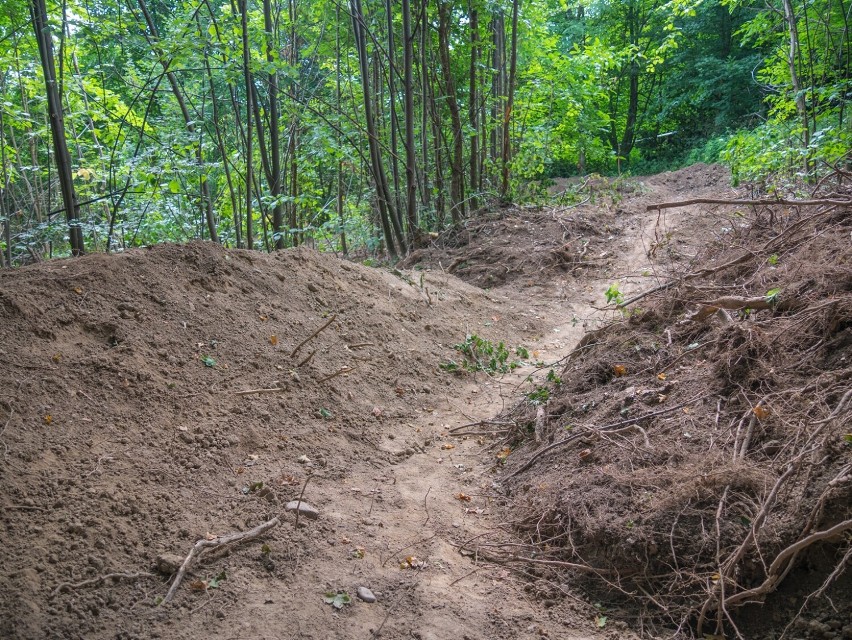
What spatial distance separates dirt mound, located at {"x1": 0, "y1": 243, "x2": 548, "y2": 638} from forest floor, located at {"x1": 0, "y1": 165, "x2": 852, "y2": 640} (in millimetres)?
11

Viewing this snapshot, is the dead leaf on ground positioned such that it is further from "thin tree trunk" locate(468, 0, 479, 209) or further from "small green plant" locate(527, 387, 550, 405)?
"thin tree trunk" locate(468, 0, 479, 209)

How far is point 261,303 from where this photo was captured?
4.96 meters

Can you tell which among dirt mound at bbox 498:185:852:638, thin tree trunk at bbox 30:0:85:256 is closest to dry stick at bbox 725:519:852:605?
dirt mound at bbox 498:185:852:638

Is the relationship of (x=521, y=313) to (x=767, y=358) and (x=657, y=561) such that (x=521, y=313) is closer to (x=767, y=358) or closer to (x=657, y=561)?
(x=767, y=358)

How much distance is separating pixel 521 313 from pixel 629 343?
3.12 meters

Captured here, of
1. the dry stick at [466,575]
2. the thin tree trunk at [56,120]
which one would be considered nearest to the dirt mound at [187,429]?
the dry stick at [466,575]

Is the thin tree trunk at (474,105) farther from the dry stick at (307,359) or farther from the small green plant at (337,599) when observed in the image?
the small green plant at (337,599)

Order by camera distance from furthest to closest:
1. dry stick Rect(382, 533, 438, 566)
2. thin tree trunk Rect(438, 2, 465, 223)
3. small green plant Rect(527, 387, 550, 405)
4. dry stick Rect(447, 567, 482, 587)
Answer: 1. thin tree trunk Rect(438, 2, 465, 223)
2. small green plant Rect(527, 387, 550, 405)
3. dry stick Rect(382, 533, 438, 566)
4. dry stick Rect(447, 567, 482, 587)

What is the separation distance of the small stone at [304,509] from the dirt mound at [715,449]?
1.05 metres

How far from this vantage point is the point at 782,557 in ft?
7.23

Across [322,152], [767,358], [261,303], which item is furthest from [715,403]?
[322,152]

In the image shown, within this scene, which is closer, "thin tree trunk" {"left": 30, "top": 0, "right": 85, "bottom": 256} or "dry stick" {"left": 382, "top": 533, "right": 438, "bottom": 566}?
"dry stick" {"left": 382, "top": 533, "right": 438, "bottom": 566}

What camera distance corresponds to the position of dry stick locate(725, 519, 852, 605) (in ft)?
6.89

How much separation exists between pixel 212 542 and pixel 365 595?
71 centimetres
